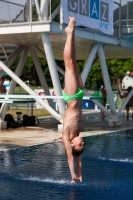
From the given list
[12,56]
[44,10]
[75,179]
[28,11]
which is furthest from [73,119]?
[12,56]

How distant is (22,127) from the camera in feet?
65.8

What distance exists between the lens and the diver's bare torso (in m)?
8.01

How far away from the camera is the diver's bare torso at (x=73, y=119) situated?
8.01 meters

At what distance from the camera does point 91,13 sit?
1836 centimetres

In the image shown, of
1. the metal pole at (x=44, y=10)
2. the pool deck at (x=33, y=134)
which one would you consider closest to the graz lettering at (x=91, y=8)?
the metal pole at (x=44, y=10)

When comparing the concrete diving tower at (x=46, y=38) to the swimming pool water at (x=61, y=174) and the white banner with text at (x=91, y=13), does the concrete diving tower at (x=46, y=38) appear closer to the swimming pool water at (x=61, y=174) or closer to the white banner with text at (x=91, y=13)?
the white banner with text at (x=91, y=13)

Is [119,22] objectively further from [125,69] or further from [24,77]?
[24,77]

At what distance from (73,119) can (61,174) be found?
1.83 metres

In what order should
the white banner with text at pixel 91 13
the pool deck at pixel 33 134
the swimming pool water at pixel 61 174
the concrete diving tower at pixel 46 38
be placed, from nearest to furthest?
1. the swimming pool water at pixel 61 174
2. the pool deck at pixel 33 134
3. the concrete diving tower at pixel 46 38
4. the white banner with text at pixel 91 13

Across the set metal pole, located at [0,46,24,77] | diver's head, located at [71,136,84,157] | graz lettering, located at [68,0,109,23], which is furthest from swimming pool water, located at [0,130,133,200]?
metal pole, located at [0,46,24,77]

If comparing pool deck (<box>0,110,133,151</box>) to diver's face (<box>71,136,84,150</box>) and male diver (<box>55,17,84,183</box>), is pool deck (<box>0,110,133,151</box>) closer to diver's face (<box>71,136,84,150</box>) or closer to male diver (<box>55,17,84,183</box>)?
male diver (<box>55,17,84,183</box>)

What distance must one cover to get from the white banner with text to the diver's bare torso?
910cm

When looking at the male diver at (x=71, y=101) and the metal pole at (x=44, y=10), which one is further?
the metal pole at (x=44, y=10)

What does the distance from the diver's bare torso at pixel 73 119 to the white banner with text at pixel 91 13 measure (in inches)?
358
